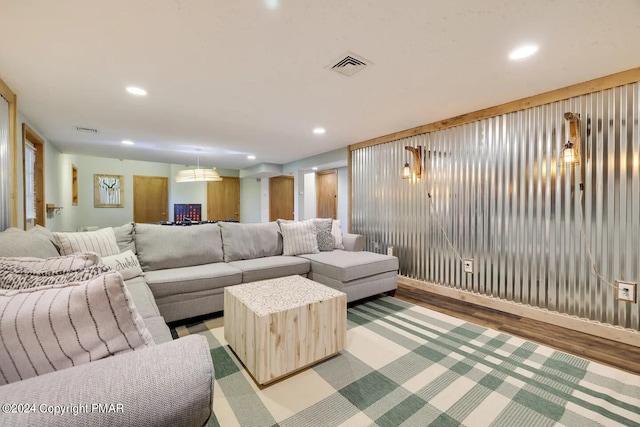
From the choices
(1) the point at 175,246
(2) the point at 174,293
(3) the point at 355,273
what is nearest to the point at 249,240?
(1) the point at 175,246

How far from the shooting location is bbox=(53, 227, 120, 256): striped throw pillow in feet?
7.18

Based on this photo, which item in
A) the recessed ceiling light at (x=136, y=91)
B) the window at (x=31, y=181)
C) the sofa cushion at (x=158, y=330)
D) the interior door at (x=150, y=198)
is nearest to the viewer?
the sofa cushion at (x=158, y=330)

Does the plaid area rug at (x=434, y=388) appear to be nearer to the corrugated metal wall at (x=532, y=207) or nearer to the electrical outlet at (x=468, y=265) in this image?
the corrugated metal wall at (x=532, y=207)

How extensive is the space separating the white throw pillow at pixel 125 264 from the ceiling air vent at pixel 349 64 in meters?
2.34

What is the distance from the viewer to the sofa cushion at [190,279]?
236cm

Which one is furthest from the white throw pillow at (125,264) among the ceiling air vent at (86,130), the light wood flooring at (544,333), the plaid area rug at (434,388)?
the light wood flooring at (544,333)

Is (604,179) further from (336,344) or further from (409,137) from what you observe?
(336,344)

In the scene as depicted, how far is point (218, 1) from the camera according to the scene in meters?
1.41

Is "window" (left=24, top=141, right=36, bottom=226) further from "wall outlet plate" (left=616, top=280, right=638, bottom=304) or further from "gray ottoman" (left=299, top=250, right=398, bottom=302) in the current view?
"wall outlet plate" (left=616, top=280, right=638, bottom=304)

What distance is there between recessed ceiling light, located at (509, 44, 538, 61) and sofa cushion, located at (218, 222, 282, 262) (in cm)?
290

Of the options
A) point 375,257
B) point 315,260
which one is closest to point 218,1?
point 315,260

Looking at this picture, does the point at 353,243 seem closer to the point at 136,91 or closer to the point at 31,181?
the point at 136,91

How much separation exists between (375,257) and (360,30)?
7.69ft

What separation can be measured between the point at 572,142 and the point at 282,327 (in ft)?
9.20
